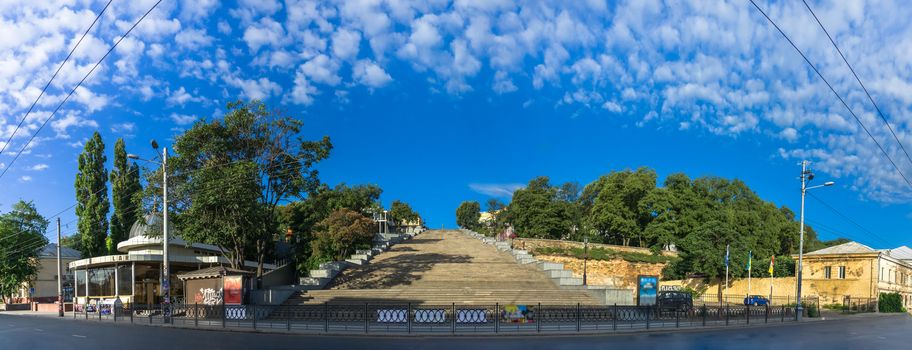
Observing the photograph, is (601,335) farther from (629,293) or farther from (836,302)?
(836,302)

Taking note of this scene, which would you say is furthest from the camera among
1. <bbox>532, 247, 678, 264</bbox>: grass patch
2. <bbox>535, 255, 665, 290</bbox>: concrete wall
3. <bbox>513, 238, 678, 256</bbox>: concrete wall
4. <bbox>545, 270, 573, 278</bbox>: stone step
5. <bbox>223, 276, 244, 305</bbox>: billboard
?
<bbox>513, 238, 678, 256</bbox>: concrete wall

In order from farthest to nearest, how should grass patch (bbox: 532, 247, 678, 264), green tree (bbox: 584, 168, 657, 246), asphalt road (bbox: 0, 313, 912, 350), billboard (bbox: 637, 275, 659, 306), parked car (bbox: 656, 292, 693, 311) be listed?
green tree (bbox: 584, 168, 657, 246) → grass patch (bbox: 532, 247, 678, 264) → parked car (bbox: 656, 292, 693, 311) → billboard (bbox: 637, 275, 659, 306) → asphalt road (bbox: 0, 313, 912, 350)

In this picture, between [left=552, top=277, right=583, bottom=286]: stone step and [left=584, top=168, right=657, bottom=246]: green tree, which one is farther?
[left=584, top=168, right=657, bottom=246]: green tree

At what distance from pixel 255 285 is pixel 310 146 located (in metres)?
9.87

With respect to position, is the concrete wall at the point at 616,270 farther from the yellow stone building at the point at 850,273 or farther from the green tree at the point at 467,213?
the green tree at the point at 467,213

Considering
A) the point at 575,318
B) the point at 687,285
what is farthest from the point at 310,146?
the point at 687,285

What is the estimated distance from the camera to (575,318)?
2369 centimetres

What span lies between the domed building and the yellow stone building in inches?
2015

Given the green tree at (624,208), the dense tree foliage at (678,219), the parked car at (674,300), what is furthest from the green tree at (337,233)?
the green tree at (624,208)

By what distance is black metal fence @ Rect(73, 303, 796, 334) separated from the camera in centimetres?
2184

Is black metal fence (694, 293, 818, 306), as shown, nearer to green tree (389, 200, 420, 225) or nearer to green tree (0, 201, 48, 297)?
green tree (0, 201, 48, 297)

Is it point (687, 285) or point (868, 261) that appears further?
point (687, 285)

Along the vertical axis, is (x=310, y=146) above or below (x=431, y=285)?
above

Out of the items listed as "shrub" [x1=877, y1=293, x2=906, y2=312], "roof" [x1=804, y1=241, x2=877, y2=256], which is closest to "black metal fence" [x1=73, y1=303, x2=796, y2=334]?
"shrub" [x1=877, y1=293, x2=906, y2=312]
